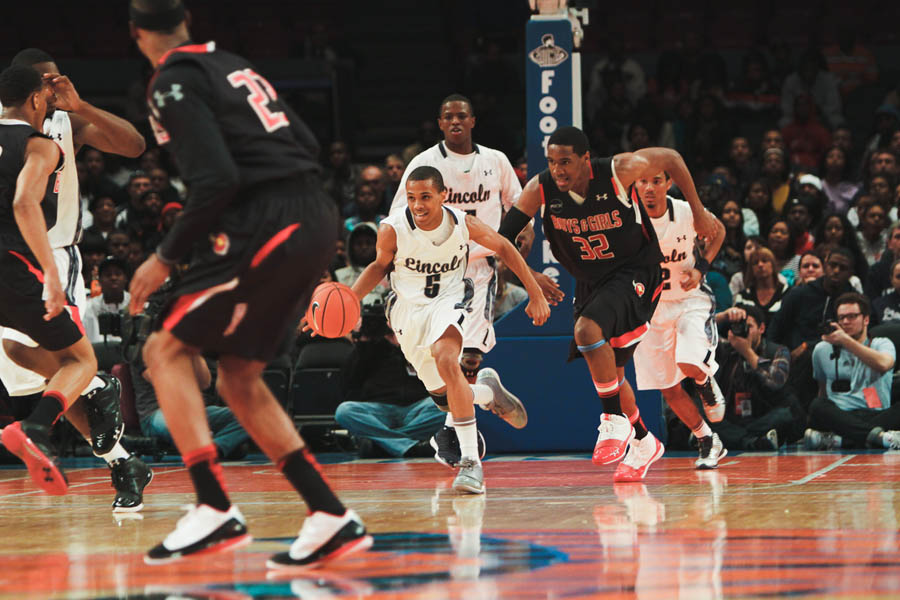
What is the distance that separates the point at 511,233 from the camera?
7.55 meters

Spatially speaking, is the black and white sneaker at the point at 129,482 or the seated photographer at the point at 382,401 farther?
the seated photographer at the point at 382,401

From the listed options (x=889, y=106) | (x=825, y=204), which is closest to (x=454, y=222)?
(x=825, y=204)

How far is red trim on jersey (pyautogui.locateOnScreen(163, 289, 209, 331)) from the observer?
4.09m

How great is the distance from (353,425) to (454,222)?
3.01 metres

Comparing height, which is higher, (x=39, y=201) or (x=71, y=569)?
(x=39, y=201)

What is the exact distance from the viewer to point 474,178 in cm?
857

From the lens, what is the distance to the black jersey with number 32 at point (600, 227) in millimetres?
7254

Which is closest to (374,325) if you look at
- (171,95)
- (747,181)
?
(747,181)

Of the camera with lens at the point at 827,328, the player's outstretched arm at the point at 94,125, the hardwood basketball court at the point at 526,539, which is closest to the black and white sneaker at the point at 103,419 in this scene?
the hardwood basketball court at the point at 526,539

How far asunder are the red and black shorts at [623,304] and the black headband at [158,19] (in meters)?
3.55

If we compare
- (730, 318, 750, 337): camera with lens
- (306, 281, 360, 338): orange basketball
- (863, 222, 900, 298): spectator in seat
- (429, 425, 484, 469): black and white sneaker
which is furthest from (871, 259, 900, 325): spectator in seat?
(306, 281, 360, 338): orange basketball

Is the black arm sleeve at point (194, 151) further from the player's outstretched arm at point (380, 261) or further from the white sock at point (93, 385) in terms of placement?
the player's outstretched arm at point (380, 261)

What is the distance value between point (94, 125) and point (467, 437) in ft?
8.85

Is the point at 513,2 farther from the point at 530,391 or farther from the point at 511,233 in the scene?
the point at 511,233
